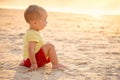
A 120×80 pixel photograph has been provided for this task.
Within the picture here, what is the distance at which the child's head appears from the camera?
5047 mm

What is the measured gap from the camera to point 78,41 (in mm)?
7613

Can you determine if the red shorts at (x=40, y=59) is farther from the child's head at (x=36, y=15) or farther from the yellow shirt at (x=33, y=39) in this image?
the child's head at (x=36, y=15)

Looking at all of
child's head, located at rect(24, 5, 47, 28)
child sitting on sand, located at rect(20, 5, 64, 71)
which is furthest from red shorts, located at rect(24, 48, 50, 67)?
child's head, located at rect(24, 5, 47, 28)

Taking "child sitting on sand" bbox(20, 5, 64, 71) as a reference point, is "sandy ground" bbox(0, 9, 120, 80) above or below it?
below

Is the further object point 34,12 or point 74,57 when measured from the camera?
point 74,57

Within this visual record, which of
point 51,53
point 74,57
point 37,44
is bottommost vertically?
point 74,57

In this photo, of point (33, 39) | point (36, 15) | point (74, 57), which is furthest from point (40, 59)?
point (74, 57)

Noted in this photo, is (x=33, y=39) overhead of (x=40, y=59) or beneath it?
A: overhead

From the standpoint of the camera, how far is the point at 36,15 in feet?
16.6

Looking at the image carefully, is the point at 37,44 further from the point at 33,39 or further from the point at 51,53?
the point at 51,53

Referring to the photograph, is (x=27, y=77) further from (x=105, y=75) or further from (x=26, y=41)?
(x=105, y=75)

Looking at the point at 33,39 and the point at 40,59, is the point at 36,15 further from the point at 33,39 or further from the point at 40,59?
the point at 40,59

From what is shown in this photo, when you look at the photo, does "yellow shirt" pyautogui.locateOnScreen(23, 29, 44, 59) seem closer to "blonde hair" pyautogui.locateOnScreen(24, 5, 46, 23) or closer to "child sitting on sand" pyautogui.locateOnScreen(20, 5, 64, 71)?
"child sitting on sand" pyautogui.locateOnScreen(20, 5, 64, 71)

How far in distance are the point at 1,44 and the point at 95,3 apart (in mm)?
13953
